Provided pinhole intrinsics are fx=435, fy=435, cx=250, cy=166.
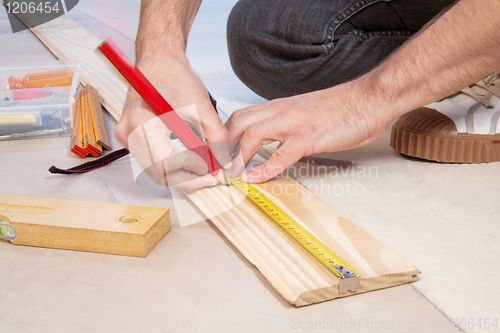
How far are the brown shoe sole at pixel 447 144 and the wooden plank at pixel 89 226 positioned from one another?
2.71 ft

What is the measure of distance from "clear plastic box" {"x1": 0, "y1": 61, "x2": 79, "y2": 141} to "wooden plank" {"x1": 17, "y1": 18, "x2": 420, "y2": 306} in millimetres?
836

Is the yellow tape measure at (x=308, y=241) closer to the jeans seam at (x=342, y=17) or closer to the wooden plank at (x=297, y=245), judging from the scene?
the wooden plank at (x=297, y=245)

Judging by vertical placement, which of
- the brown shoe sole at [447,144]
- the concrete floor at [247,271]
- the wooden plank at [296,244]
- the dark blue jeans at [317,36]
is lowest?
the concrete floor at [247,271]

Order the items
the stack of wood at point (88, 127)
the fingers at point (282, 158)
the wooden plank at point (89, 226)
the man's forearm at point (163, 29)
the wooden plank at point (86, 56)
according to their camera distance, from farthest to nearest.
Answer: the wooden plank at point (86, 56) < the stack of wood at point (88, 127) < the man's forearm at point (163, 29) < the fingers at point (282, 158) < the wooden plank at point (89, 226)

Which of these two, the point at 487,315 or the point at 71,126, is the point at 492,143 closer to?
the point at 487,315

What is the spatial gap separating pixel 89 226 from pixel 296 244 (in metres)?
0.43

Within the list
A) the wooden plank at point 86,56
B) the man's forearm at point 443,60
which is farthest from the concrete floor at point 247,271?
the wooden plank at point 86,56

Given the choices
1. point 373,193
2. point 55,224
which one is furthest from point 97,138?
point 373,193

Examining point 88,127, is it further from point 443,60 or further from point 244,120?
point 443,60

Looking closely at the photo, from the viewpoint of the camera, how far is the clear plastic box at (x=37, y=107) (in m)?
1.63

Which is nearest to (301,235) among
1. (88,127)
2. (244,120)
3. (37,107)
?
(244,120)

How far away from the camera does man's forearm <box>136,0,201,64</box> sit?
4.13ft

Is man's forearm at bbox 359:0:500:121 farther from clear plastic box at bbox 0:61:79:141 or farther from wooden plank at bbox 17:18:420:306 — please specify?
clear plastic box at bbox 0:61:79:141

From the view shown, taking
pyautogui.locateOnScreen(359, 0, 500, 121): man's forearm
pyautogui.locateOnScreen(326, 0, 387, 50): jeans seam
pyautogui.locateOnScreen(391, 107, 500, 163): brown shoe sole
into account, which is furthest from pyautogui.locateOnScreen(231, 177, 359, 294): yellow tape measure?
pyautogui.locateOnScreen(326, 0, 387, 50): jeans seam
